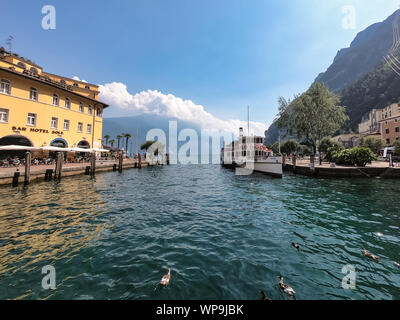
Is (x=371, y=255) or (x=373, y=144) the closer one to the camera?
(x=371, y=255)

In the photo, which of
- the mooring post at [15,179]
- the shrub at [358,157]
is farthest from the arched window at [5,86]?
the shrub at [358,157]

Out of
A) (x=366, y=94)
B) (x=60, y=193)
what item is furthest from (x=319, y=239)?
(x=366, y=94)

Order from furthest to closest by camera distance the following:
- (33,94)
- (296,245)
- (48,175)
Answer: (33,94) < (48,175) < (296,245)

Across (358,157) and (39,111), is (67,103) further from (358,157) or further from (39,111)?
(358,157)

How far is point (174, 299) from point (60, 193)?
1239cm

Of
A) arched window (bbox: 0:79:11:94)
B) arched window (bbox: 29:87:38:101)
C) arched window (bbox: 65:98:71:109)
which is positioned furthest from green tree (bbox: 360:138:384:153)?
arched window (bbox: 0:79:11:94)

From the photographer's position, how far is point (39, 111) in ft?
75.9

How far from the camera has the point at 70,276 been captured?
13.0 feet

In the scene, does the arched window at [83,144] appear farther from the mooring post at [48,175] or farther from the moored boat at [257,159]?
the moored boat at [257,159]

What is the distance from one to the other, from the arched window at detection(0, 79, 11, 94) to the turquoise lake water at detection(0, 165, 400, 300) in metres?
18.8

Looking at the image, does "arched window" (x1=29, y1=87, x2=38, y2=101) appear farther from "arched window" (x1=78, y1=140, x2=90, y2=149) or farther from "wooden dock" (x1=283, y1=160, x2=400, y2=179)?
"wooden dock" (x1=283, y1=160, x2=400, y2=179)

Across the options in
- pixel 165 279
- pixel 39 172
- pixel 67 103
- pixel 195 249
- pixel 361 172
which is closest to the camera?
pixel 165 279

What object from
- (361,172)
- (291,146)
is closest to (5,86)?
(361,172)

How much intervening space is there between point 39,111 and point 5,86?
378 cm
